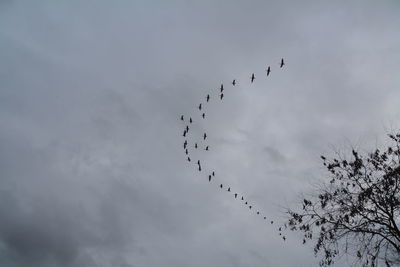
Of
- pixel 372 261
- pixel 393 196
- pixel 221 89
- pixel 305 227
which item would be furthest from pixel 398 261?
pixel 221 89

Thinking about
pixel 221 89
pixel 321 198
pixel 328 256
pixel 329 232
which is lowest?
pixel 328 256

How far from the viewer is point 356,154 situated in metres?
21.6

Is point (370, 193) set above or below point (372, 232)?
above

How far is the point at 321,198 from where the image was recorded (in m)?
22.3

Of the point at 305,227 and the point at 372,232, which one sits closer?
the point at 372,232

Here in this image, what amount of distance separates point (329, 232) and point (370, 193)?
3.34 m

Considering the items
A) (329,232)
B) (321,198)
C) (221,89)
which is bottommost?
(329,232)

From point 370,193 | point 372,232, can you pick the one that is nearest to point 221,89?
point 370,193

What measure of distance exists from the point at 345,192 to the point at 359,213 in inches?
56.4

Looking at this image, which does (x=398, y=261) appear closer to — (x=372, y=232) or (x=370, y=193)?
(x=372, y=232)

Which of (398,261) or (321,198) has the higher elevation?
(321,198)

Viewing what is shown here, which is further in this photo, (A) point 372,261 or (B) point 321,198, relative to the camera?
(B) point 321,198

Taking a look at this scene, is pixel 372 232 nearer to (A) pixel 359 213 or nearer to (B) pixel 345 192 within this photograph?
(A) pixel 359 213

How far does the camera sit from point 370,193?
20.8m
